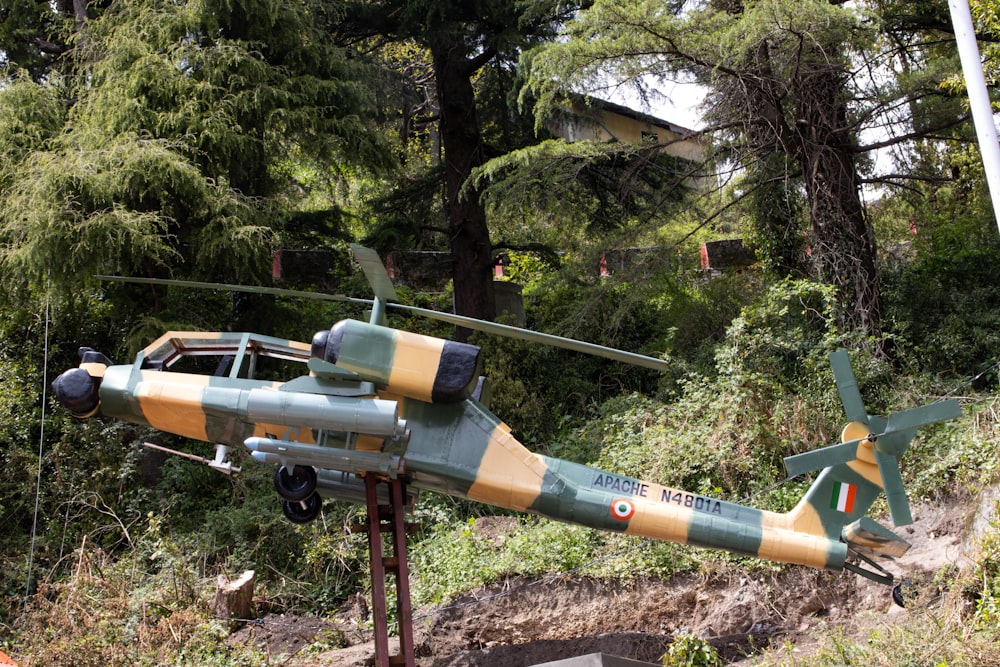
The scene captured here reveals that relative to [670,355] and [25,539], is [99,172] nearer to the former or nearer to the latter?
[25,539]

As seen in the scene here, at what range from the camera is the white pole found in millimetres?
7344

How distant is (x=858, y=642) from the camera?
771 cm

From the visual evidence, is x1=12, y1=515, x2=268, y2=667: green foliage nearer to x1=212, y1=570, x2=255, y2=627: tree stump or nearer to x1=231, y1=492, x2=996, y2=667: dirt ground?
x1=212, y1=570, x2=255, y2=627: tree stump

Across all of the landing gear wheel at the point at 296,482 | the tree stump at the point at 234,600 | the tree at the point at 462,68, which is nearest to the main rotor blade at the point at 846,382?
the landing gear wheel at the point at 296,482

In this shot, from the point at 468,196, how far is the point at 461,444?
26.9 ft

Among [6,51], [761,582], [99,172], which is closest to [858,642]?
[761,582]

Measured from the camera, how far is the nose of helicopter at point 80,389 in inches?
289

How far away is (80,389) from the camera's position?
7.38m

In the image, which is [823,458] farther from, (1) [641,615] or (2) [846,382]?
(1) [641,615]

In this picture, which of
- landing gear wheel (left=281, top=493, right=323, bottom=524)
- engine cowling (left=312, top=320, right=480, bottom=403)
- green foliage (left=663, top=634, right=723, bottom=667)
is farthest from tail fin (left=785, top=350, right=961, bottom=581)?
landing gear wheel (left=281, top=493, right=323, bottom=524)

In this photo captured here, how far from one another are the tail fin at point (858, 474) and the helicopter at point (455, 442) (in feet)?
0.04

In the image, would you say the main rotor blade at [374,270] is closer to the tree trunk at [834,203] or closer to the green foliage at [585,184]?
the green foliage at [585,184]

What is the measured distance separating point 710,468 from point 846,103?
218 inches

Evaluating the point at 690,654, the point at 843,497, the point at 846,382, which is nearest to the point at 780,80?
the point at 846,382
